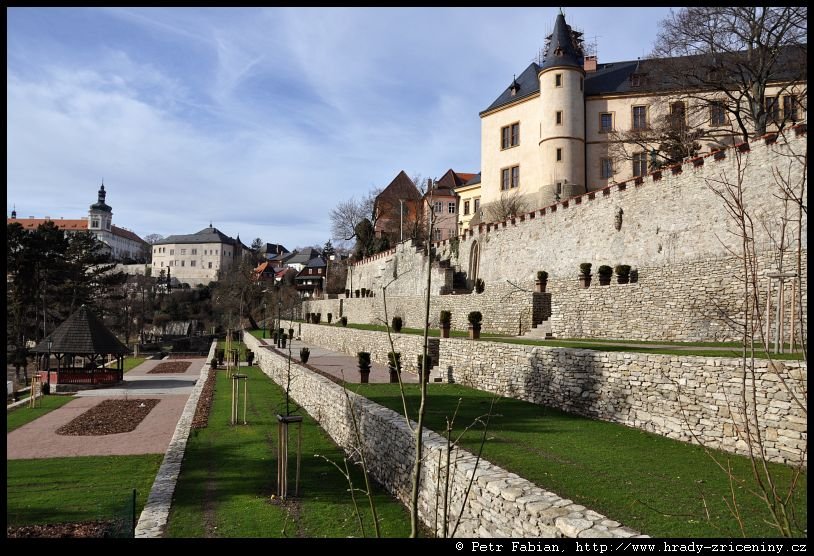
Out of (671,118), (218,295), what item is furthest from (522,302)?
(218,295)

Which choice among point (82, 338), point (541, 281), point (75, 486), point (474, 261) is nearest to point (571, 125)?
point (474, 261)

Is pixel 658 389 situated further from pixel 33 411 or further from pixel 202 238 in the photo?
pixel 202 238

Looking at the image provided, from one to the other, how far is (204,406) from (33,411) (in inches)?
275

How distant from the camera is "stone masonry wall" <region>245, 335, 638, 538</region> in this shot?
17.2 feet

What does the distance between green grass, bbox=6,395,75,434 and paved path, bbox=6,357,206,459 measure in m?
0.27

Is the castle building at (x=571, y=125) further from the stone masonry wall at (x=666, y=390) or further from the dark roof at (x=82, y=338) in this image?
the dark roof at (x=82, y=338)

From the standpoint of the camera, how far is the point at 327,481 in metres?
10.3

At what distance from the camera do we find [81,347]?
2662 centimetres

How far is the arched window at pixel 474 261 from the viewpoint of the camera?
107 ft

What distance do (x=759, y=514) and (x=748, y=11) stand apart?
20.5 metres

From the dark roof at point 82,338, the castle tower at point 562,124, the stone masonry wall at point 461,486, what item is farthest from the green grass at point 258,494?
the castle tower at point 562,124
